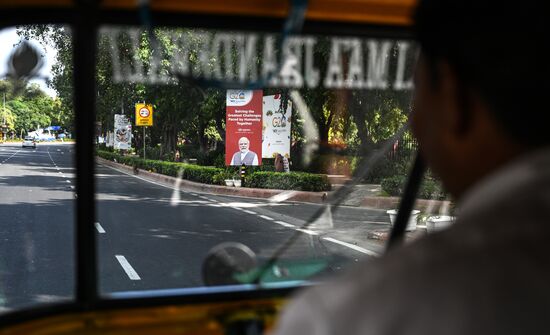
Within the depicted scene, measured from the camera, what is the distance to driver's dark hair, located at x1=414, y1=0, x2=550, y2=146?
0.65m

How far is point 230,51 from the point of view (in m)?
1.65

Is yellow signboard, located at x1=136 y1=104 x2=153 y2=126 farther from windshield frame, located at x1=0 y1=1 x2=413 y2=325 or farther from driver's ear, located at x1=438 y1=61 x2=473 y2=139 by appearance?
driver's ear, located at x1=438 y1=61 x2=473 y2=139

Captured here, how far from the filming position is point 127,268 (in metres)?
6.19

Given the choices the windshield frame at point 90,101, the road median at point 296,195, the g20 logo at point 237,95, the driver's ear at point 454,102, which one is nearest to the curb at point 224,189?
the road median at point 296,195

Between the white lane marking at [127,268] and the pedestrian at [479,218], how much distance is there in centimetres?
535

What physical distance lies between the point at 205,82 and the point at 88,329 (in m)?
0.65

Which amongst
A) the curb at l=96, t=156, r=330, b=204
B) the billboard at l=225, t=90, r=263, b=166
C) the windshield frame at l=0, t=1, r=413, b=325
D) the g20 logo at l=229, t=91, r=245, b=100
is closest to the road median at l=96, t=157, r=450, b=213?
the curb at l=96, t=156, r=330, b=204

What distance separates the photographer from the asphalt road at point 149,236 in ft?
10.1

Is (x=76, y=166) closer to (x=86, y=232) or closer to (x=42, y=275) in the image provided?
(x=86, y=232)

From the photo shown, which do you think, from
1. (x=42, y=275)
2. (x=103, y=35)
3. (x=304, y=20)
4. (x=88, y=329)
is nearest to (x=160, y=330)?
(x=88, y=329)

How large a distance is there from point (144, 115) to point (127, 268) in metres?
4.25

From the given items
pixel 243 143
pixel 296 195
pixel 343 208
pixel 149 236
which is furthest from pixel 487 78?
pixel 149 236

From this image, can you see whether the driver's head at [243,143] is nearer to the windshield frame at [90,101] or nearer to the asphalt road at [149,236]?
the asphalt road at [149,236]

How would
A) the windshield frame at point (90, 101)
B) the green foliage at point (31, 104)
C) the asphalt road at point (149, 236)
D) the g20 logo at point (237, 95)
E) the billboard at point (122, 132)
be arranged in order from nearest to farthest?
1. the windshield frame at point (90, 101)
2. the green foliage at point (31, 104)
3. the g20 logo at point (237, 95)
4. the billboard at point (122, 132)
5. the asphalt road at point (149, 236)
